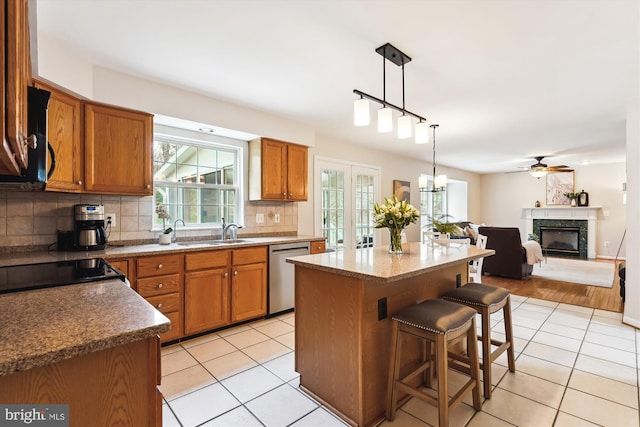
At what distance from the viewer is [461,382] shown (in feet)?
7.47

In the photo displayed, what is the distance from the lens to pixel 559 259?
7.80 metres

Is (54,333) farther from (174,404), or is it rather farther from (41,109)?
(174,404)

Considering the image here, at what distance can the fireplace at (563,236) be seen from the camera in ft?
25.9

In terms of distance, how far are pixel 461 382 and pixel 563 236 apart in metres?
8.18

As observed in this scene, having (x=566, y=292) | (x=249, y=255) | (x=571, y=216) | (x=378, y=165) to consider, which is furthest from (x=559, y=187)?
(x=249, y=255)

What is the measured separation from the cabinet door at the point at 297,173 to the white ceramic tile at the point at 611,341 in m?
3.44

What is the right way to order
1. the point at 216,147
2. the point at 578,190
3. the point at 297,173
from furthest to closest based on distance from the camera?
the point at 578,190, the point at 297,173, the point at 216,147

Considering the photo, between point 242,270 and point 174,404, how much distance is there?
55.8 inches

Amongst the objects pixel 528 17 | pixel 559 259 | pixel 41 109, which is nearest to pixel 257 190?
pixel 41 109

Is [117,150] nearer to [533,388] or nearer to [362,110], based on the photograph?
[362,110]

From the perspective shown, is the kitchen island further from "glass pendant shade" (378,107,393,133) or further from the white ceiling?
the white ceiling

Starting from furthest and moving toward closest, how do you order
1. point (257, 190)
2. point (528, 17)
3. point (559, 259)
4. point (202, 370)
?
point (559, 259) < point (257, 190) < point (202, 370) < point (528, 17)

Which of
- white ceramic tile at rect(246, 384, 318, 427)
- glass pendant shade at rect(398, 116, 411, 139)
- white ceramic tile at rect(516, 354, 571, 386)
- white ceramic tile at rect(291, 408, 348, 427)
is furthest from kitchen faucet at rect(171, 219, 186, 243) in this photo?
white ceramic tile at rect(516, 354, 571, 386)

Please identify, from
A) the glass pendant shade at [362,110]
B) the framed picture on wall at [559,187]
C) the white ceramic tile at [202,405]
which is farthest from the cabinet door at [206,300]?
the framed picture on wall at [559,187]
